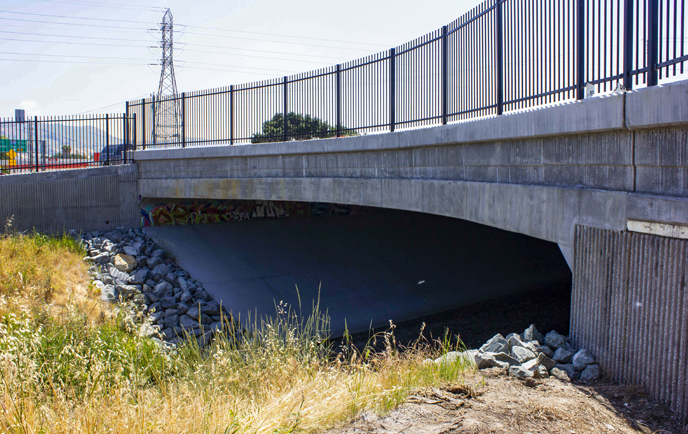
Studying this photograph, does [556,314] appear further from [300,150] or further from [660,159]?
[660,159]

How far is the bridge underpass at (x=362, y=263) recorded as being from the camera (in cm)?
1263

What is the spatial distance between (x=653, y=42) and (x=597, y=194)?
147cm

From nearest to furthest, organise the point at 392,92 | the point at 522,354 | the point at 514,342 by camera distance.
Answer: the point at 522,354 < the point at 514,342 < the point at 392,92

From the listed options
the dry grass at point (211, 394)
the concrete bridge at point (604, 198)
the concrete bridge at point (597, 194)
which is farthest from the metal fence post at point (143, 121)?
the concrete bridge at point (604, 198)

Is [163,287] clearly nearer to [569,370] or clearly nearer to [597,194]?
[569,370]

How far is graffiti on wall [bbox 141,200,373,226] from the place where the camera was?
561 inches

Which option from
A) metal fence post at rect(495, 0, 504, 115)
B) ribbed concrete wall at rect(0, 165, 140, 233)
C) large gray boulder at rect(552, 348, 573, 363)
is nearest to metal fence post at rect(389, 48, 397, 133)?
metal fence post at rect(495, 0, 504, 115)

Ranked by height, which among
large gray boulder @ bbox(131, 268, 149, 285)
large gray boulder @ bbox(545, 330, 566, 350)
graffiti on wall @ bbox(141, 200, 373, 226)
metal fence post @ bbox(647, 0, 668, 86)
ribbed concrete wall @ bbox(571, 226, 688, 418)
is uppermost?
metal fence post @ bbox(647, 0, 668, 86)

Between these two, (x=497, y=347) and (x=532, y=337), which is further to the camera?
(x=532, y=337)

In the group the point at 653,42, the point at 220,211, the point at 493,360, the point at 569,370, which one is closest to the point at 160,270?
the point at 220,211

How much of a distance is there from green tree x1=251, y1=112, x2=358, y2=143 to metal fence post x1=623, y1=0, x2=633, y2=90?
604 centimetres

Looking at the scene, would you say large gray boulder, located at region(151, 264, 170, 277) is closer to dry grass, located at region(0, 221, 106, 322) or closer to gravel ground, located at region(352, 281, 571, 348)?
dry grass, located at region(0, 221, 106, 322)

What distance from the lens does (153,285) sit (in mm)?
11430

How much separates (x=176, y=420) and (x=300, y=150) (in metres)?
7.83
